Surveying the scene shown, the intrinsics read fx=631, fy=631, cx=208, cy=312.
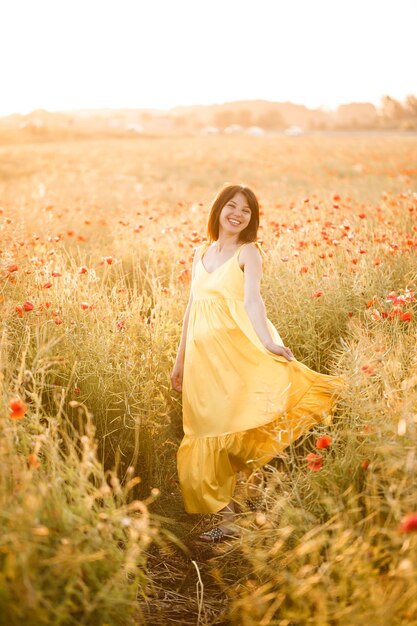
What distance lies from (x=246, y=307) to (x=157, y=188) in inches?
335

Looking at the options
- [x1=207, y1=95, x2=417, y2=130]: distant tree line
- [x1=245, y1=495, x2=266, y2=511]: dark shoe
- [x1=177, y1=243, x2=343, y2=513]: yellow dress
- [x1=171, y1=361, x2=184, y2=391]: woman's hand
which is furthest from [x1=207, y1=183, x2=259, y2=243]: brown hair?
[x1=207, y1=95, x2=417, y2=130]: distant tree line

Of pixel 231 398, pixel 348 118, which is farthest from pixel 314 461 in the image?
pixel 348 118

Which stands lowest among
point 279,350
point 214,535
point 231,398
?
point 214,535

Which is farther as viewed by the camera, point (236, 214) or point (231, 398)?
point (236, 214)

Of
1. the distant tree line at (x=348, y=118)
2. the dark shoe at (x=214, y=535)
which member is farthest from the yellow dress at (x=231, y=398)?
the distant tree line at (x=348, y=118)

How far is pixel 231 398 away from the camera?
121 inches

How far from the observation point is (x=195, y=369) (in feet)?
10.7

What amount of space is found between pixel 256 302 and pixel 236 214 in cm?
53

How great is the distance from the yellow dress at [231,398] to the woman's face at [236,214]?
202 mm

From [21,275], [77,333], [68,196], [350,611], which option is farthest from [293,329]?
[68,196]

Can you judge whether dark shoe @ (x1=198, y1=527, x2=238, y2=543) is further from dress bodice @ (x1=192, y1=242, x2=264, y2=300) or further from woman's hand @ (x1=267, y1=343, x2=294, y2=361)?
dress bodice @ (x1=192, y1=242, x2=264, y2=300)

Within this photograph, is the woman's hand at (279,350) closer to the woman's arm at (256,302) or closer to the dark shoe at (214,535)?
the woman's arm at (256,302)

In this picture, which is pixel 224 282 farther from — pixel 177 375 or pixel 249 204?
pixel 177 375

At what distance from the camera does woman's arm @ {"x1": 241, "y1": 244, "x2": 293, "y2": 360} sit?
311 cm
